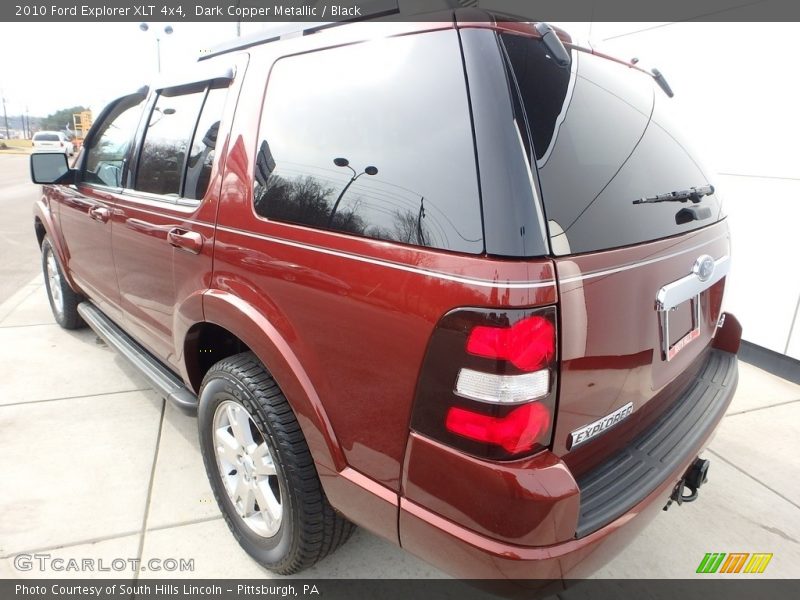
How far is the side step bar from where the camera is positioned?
8.11 feet

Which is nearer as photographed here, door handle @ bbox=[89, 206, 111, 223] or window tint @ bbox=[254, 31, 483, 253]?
window tint @ bbox=[254, 31, 483, 253]

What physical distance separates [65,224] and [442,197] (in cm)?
354

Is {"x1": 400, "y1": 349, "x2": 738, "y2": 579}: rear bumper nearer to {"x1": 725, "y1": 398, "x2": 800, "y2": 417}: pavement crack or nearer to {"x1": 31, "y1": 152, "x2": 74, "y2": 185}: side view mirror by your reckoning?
{"x1": 725, "y1": 398, "x2": 800, "y2": 417}: pavement crack

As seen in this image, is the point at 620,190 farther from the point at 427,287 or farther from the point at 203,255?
the point at 203,255

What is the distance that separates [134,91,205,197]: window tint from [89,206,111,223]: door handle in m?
0.36

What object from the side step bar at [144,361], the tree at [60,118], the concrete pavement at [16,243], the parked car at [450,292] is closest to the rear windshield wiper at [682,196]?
the parked car at [450,292]

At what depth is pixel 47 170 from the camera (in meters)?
3.49

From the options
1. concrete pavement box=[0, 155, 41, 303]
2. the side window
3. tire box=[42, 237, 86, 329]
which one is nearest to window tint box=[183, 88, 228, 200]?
the side window

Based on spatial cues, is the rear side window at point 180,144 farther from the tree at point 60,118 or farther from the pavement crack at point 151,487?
the tree at point 60,118

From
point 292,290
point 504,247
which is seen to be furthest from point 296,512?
Result: point 504,247

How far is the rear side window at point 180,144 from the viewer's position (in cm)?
217

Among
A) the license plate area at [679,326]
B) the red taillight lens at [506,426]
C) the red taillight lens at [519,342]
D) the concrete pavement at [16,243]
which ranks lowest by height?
the concrete pavement at [16,243]

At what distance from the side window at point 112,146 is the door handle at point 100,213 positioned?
155 mm

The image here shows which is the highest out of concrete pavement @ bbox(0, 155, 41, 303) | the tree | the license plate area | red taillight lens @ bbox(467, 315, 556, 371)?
the tree
